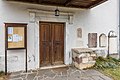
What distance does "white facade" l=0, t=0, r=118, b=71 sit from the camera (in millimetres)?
5762

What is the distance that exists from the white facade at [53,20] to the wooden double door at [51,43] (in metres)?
0.24

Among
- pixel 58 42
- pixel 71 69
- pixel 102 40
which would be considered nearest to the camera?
pixel 71 69

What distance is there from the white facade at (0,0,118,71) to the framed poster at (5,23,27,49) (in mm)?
339

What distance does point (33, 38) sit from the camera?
20.5ft

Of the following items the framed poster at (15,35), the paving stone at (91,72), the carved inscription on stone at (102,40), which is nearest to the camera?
the framed poster at (15,35)

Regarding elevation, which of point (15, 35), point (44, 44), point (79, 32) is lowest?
point (44, 44)

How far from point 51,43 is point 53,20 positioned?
104 cm

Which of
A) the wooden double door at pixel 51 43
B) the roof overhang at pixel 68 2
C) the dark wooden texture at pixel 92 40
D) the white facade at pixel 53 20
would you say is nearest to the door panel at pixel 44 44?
the wooden double door at pixel 51 43

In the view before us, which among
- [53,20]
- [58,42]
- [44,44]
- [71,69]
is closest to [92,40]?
[58,42]

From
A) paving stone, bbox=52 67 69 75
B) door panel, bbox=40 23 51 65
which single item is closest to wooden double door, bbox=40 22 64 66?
door panel, bbox=40 23 51 65

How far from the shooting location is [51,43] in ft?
22.1

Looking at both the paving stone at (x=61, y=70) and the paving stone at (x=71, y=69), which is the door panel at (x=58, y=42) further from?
the paving stone at (x=71, y=69)

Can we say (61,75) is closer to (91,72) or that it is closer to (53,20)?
(91,72)

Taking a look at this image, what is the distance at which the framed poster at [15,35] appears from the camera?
5467mm
